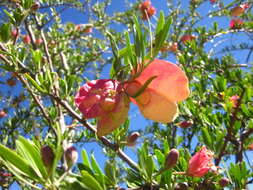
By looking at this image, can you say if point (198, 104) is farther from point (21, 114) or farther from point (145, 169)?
point (21, 114)

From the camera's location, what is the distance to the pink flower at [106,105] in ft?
1.91

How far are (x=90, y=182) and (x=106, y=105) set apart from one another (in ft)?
0.51

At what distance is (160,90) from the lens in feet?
1.98

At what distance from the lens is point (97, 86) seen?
23.9 inches

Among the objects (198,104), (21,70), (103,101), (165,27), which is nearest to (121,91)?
(103,101)

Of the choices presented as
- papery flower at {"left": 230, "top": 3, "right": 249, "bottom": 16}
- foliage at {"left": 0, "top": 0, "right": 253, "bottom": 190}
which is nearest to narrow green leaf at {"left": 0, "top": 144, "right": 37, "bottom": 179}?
foliage at {"left": 0, "top": 0, "right": 253, "bottom": 190}

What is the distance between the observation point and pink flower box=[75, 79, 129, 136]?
0.58 m

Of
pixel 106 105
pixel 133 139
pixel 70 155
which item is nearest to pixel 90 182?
pixel 70 155

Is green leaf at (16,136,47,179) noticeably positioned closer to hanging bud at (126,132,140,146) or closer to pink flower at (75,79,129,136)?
pink flower at (75,79,129,136)

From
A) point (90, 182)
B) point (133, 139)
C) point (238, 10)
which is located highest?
point (238, 10)

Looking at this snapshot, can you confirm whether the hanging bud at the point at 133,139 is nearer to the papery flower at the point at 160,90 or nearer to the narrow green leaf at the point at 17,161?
the papery flower at the point at 160,90

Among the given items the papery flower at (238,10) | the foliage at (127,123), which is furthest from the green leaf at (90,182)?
the papery flower at (238,10)

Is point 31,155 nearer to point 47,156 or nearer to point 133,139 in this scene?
point 47,156

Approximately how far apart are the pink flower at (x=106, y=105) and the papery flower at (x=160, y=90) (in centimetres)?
2
